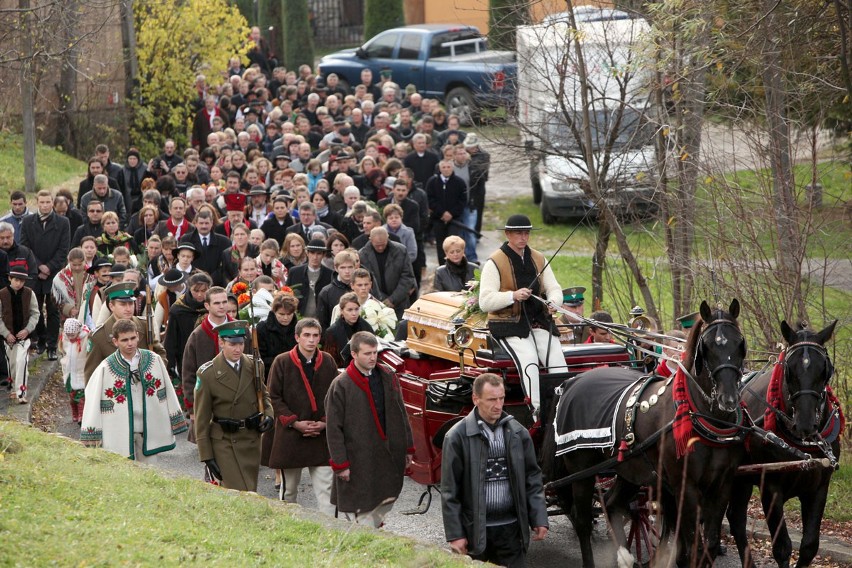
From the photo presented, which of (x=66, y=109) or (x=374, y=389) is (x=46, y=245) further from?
(x=66, y=109)

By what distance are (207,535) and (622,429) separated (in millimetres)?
3339

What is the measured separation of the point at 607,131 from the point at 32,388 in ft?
25.6

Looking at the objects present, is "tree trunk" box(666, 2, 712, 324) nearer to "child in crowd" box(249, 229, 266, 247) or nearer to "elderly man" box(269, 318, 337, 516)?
"elderly man" box(269, 318, 337, 516)

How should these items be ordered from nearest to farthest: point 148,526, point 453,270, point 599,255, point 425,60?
1. point 148,526
2. point 453,270
3. point 599,255
4. point 425,60

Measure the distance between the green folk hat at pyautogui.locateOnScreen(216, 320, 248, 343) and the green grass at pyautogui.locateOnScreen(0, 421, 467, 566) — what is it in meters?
1.47

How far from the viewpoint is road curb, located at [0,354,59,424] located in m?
14.7

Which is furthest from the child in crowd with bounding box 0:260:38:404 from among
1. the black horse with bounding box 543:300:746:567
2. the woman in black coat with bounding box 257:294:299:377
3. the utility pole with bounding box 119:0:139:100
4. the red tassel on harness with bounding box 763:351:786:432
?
the utility pole with bounding box 119:0:139:100

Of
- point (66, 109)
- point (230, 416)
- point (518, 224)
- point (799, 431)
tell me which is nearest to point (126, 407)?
point (230, 416)

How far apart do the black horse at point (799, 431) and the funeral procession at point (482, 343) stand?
2 cm

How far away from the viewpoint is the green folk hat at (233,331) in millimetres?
11047

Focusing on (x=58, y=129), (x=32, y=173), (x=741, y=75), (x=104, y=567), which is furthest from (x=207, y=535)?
(x=58, y=129)

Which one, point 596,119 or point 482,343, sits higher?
point 596,119

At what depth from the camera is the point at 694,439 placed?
29.9ft

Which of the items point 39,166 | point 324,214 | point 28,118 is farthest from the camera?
point 39,166
